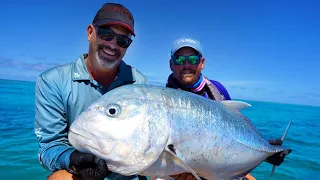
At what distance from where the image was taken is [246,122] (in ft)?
9.58

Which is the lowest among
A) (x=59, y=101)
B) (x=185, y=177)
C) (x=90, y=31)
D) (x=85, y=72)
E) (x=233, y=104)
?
(x=185, y=177)

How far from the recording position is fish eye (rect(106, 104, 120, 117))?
204 centimetres

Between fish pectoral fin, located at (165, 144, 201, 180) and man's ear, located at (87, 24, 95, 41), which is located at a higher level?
man's ear, located at (87, 24, 95, 41)

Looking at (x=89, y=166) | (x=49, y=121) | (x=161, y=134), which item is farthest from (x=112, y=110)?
(x=49, y=121)

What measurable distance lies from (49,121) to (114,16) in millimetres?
1440

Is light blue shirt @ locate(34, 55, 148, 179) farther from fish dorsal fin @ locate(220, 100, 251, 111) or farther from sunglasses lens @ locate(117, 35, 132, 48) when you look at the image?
fish dorsal fin @ locate(220, 100, 251, 111)

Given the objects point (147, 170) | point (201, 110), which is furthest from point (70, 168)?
point (201, 110)

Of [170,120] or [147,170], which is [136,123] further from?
[147,170]

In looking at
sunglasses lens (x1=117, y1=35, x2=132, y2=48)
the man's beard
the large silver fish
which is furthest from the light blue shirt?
the large silver fish

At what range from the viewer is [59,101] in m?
3.08

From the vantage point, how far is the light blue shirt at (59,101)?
9.45 ft

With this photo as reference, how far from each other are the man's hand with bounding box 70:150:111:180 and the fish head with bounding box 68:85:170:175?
4.3 inches

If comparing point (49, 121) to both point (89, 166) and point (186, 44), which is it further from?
point (186, 44)

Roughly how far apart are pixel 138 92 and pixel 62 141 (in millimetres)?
1326
